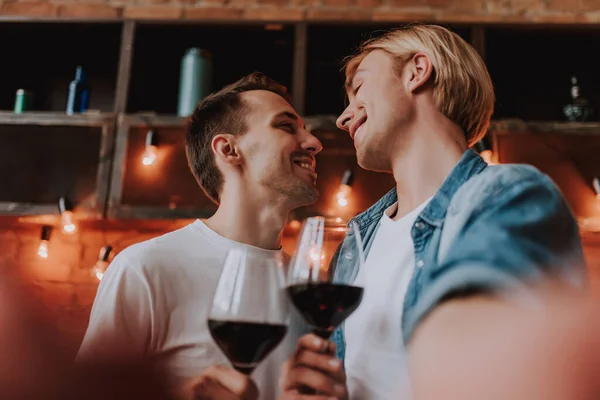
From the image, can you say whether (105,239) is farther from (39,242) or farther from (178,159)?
(178,159)

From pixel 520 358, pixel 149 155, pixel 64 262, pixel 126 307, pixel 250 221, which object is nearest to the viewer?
pixel 520 358

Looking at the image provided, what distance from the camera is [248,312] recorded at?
67 centimetres

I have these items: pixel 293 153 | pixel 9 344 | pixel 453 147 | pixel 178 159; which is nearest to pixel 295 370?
pixel 9 344

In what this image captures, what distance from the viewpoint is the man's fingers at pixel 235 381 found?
573 millimetres

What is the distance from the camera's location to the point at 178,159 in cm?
225

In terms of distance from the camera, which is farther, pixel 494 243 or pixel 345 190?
pixel 345 190

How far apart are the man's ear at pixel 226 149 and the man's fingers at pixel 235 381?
1022 millimetres

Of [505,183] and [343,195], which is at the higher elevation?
[343,195]

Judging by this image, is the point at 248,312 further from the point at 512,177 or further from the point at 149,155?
the point at 149,155

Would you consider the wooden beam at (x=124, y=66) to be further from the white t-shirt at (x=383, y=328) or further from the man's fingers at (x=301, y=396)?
the man's fingers at (x=301, y=396)

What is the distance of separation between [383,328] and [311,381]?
381 mm

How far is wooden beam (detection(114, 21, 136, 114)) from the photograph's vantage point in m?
2.31

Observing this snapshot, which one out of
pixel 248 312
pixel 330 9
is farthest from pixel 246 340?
pixel 330 9

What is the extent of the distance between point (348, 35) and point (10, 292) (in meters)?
2.11
